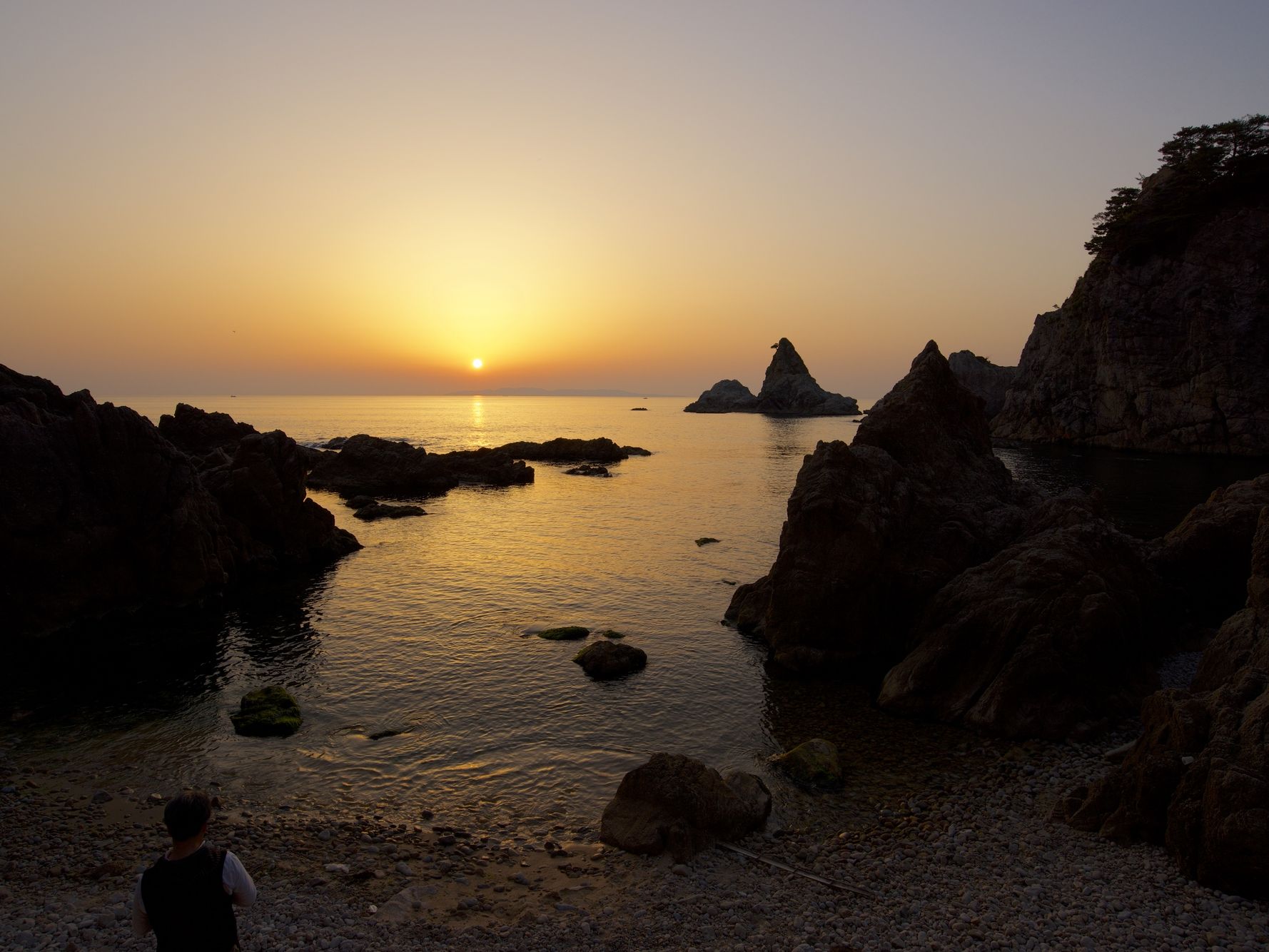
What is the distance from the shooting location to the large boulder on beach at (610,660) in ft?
91.0

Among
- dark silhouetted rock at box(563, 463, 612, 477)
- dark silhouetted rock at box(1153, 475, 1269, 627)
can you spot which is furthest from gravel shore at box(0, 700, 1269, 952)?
dark silhouetted rock at box(563, 463, 612, 477)

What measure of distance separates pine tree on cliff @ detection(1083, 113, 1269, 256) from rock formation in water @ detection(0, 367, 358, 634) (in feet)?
398

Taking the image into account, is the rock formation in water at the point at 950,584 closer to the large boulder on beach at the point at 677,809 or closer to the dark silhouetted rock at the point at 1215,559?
the dark silhouetted rock at the point at 1215,559

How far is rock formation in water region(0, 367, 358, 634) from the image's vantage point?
33250mm

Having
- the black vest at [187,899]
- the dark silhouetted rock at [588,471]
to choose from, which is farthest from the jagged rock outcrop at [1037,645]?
the dark silhouetted rock at [588,471]

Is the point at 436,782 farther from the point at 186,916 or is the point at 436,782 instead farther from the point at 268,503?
the point at 268,503

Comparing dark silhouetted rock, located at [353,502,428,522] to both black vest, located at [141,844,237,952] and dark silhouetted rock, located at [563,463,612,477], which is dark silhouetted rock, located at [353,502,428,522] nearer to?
dark silhouetted rock, located at [563,463,612,477]

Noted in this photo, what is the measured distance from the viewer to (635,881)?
588 inches

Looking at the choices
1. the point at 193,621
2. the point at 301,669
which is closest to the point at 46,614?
the point at 193,621

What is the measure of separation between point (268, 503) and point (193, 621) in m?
13.8

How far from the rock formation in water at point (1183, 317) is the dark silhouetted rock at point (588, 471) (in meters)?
78.8

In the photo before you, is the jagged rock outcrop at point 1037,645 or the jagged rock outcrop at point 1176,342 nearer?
the jagged rock outcrop at point 1037,645

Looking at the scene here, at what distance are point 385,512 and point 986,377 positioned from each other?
164 meters

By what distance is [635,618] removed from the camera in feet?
117
